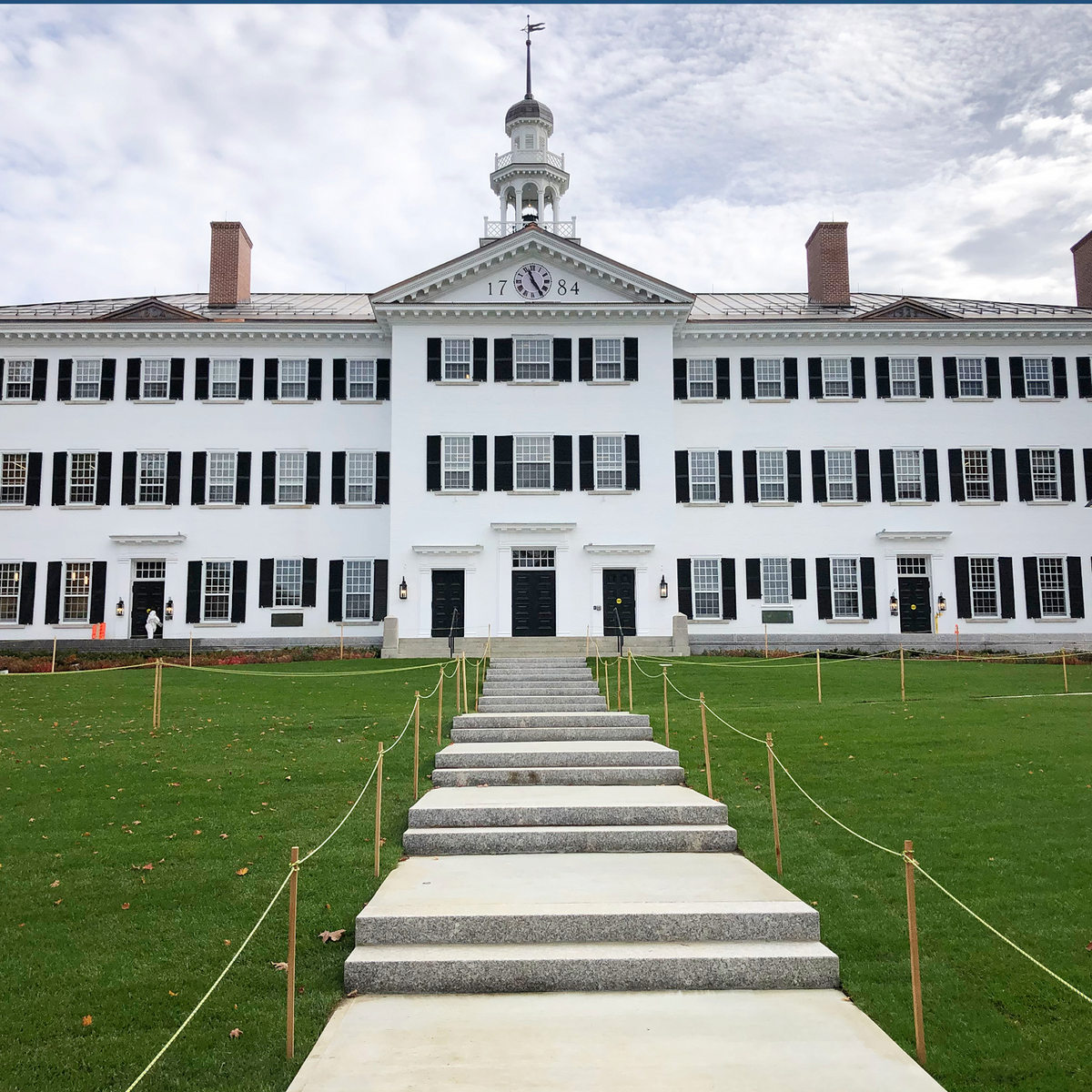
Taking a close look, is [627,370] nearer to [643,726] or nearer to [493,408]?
[493,408]

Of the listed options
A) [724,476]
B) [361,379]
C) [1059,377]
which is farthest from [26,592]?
[1059,377]

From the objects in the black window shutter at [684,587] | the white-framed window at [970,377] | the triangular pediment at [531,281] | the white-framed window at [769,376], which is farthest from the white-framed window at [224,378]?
the white-framed window at [970,377]

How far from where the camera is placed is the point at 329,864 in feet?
27.0

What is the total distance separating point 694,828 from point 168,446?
26.9 meters

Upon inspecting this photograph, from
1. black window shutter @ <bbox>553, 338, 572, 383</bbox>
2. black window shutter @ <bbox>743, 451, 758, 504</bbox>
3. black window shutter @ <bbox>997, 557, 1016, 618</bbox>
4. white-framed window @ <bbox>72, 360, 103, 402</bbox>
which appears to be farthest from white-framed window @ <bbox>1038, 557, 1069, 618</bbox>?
white-framed window @ <bbox>72, 360, 103, 402</bbox>

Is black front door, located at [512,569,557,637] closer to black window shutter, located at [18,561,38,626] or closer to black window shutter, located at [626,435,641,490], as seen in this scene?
black window shutter, located at [626,435,641,490]

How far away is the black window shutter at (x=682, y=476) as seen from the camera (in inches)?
1220

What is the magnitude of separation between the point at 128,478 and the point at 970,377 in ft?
92.9

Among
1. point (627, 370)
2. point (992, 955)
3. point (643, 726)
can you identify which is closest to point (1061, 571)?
point (627, 370)

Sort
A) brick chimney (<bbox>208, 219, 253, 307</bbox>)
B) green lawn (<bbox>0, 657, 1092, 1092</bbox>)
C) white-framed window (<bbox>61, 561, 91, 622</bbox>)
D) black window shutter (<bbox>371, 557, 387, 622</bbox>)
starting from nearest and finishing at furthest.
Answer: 1. green lawn (<bbox>0, 657, 1092, 1092</bbox>)
2. black window shutter (<bbox>371, 557, 387, 622</bbox>)
3. white-framed window (<bbox>61, 561, 91, 622</bbox>)
4. brick chimney (<bbox>208, 219, 253, 307</bbox>)

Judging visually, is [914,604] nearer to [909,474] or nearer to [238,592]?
[909,474]

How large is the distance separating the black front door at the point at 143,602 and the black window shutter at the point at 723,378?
63.9 feet

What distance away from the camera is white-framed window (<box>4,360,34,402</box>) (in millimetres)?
31641

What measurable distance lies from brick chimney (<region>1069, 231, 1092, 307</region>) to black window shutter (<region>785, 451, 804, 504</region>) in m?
14.1
